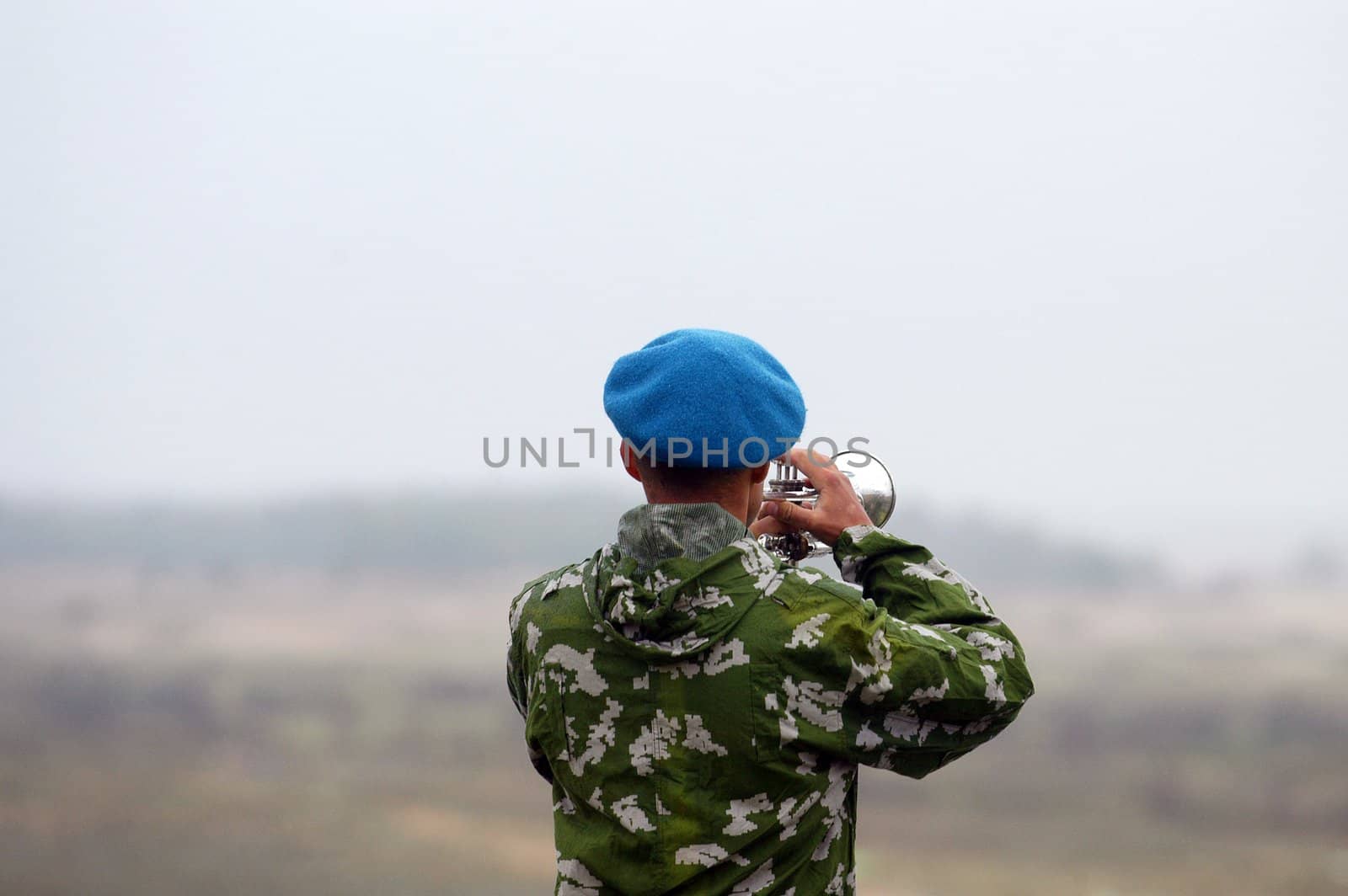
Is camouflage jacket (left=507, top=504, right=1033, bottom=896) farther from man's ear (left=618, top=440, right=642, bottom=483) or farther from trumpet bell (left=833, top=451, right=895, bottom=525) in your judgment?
trumpet bell (left=833, top=451, right=895, bottom=525)

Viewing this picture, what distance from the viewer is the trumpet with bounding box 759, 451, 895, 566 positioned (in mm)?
1797

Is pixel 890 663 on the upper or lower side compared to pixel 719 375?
lower

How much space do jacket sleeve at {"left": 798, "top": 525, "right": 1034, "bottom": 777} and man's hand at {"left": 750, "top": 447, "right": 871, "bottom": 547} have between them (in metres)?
0.11

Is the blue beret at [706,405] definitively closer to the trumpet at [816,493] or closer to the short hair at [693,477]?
the short hair at [693,477]

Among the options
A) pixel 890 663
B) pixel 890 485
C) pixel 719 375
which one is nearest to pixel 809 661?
pixel 890 663

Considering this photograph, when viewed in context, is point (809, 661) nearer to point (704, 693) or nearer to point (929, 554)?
point (704, 693)

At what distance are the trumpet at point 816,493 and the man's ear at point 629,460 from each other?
0.19 meters

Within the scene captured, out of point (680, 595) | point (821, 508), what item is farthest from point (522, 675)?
point (821, 508)

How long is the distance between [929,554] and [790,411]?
11.7 inches

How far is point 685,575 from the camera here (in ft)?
4.91

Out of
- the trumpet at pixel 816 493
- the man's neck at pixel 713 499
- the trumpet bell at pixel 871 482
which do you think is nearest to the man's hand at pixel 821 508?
the trumpet at pixel 816 493

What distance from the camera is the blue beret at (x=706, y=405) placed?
150 cm

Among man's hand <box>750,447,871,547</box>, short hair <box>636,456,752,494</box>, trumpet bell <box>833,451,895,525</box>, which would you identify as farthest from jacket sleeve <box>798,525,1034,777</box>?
trumpet bell <box>833,451,895,525</box>

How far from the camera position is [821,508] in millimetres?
1712
